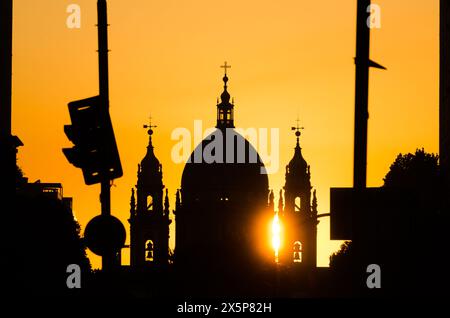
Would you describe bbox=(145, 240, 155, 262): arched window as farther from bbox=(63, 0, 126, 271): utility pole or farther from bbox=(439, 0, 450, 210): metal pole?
bbox=(63, 0, 126, 271): utility pole

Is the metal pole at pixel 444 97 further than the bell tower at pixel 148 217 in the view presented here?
No

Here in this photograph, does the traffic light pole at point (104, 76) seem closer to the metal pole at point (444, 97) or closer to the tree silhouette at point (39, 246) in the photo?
the tree silhouette at point (39, 246)

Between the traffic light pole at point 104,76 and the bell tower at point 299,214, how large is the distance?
5314 inches

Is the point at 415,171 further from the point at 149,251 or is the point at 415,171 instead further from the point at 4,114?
the point at 149,251

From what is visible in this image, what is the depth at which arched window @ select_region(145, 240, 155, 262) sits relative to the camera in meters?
182

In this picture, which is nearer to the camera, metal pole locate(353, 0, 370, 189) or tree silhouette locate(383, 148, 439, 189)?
metal pole locate(353, 0, 370, 189)

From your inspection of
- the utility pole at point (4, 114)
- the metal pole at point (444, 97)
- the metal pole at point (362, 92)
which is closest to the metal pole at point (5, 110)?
the utility pole at point (4, 114)

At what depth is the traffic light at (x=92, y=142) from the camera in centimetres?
3656

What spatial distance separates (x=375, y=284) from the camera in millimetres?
40094

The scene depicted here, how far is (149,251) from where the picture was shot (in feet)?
604

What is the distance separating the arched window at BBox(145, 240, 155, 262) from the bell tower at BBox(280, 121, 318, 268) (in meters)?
10.2

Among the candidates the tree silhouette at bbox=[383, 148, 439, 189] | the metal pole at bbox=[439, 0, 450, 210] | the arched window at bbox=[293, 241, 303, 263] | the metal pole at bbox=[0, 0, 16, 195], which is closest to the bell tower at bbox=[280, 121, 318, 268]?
the arched window at bbox=[293, 241, 303, 263]
